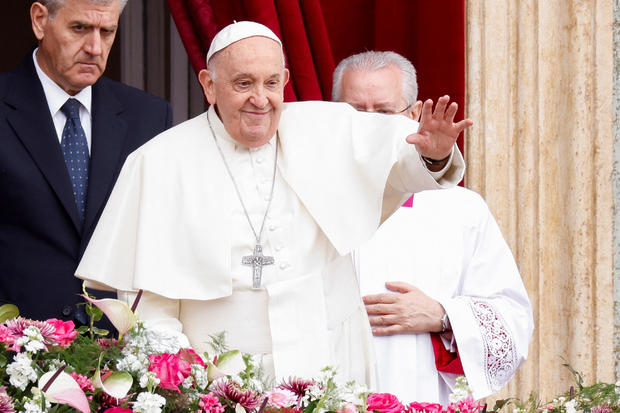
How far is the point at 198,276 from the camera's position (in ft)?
8.46

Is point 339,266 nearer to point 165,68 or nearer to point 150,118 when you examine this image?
point 150,118

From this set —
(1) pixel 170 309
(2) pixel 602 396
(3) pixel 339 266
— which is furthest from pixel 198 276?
(2) pixel 602 396

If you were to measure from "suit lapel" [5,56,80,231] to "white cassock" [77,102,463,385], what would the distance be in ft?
1.26

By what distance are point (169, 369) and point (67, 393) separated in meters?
0.19

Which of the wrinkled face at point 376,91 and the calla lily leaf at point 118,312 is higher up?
the wrinkled face at point 376,91

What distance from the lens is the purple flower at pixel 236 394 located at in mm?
1651

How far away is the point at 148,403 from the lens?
5.07 ft

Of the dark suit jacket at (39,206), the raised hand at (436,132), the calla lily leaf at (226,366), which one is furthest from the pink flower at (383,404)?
the dark suit jacket at (39,206)

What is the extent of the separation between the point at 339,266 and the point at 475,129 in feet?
5.35

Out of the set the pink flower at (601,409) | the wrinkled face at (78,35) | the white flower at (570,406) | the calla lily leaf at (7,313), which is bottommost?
the pink flower at (601,409)

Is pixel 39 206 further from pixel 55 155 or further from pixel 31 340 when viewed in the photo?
pixel 31 340

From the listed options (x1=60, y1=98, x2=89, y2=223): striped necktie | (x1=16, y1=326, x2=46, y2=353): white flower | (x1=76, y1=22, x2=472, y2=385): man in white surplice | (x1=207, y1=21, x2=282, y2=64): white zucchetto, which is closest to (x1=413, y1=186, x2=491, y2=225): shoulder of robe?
(x1=76, y1=22, x2=472, y2=385): man in white surplice

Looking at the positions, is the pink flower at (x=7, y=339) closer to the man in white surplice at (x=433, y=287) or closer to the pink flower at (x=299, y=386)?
the pink flower at (x=299, y=386)

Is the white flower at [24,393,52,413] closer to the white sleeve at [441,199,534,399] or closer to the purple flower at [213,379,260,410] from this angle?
the purple flower at [213,379,260,410]
